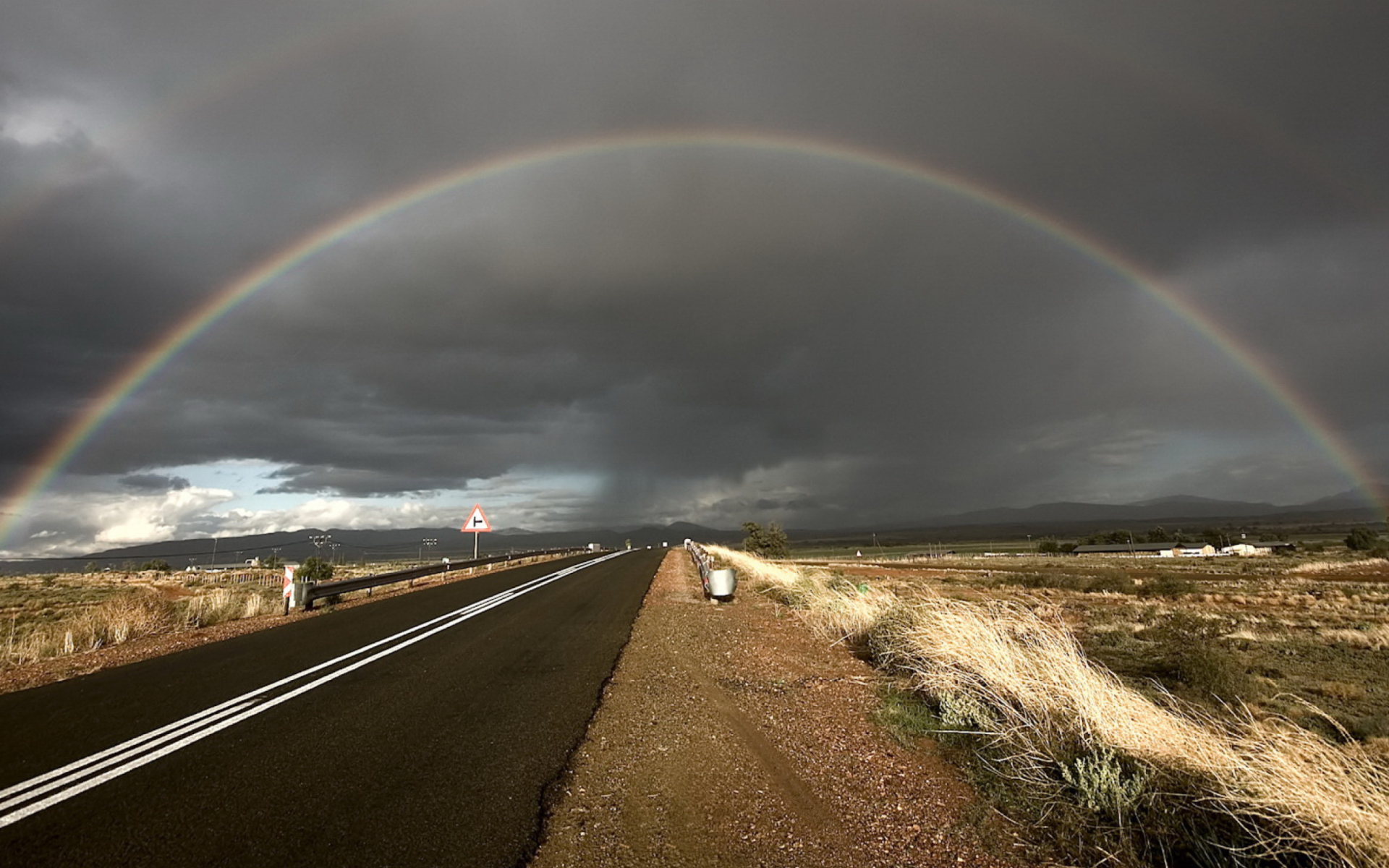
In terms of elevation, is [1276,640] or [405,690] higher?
[405,690]

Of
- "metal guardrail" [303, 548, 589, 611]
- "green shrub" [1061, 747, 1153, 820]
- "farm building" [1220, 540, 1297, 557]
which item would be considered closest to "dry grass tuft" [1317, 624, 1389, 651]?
"green shrub" [1061, 747, 1153, 820]

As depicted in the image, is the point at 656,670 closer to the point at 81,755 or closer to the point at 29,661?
the point at 81,755

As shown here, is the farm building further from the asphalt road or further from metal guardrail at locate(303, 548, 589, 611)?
the asphalt road

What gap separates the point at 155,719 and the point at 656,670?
576 centimetres

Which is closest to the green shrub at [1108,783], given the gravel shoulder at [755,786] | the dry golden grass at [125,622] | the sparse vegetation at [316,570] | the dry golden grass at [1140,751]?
the dry golden grass at [1140,751]

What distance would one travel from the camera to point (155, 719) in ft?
21.8

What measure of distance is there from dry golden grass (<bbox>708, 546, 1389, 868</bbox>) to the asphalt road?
403 cm

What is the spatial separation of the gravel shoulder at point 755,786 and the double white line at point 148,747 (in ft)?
11.7

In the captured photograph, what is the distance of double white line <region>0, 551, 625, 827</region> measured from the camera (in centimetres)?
455

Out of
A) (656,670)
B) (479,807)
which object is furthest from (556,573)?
(479,807)

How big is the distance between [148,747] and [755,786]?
17.9 ft

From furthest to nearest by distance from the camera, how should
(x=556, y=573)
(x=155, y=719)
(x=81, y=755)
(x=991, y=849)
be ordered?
(x=556, y=573) < (x=155, y=719) < (x=81, y=755) < (x=991, y=849)

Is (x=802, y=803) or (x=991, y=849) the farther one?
(x=802, y=803)

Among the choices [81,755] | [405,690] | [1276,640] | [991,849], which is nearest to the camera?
[991,849]
